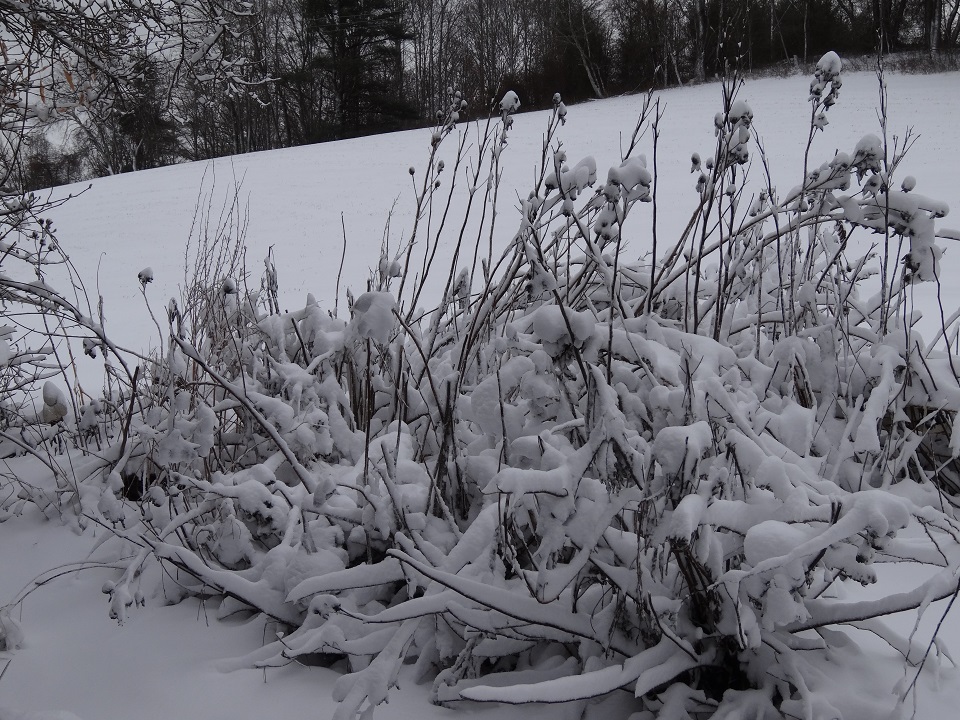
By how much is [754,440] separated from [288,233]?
40.7 feet

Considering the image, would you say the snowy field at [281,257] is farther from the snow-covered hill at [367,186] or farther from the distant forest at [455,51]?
the distant forest at [455,51]

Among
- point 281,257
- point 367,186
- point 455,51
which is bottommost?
point 281,257

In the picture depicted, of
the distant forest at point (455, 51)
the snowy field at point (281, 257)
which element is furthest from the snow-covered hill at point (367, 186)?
the distant forest at point (455, 51)

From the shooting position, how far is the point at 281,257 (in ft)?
36.5

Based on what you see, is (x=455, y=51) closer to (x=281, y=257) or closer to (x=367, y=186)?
(x=367, y=186)

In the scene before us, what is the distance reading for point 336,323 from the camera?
2.34m

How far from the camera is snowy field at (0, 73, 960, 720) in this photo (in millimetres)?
1249

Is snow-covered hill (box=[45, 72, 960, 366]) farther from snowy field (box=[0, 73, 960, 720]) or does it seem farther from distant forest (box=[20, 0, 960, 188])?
distant forest (box=[20, 0, 960, 188])

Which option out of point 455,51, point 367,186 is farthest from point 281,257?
point 455,51

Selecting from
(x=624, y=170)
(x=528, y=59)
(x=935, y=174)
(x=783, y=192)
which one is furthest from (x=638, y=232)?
(x=528, y=59)

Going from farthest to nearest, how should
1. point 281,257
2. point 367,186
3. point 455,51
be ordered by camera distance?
point 455,51, point 367,186, point 281,257

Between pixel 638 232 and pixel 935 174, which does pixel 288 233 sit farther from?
pixel 935 174

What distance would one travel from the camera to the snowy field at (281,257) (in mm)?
1249

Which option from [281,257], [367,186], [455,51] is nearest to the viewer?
[281,257]
